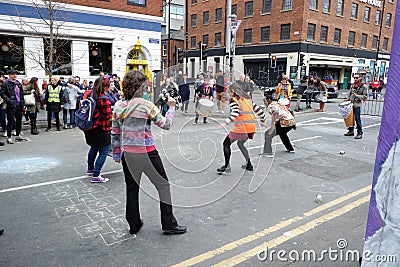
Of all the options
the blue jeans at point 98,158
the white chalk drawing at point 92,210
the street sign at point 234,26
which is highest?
the street sign at point 234,26

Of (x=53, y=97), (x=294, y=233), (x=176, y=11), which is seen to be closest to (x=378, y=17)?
(x=176, y=11)

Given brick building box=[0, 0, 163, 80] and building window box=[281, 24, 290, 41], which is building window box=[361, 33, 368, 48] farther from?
brick building box=[0, 0, 163, 80]

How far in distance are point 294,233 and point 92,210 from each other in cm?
264

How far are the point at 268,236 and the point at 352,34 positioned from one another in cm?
4007

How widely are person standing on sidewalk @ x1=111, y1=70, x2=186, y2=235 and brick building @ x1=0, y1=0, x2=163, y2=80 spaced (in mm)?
12039

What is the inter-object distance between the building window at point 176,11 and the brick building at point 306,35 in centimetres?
1027

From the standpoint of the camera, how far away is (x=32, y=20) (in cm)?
1555

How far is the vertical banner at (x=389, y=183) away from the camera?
7.52 feet

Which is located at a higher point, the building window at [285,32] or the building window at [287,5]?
the building window at [287,5]

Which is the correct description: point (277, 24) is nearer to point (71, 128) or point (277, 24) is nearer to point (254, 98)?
point (71, 128)

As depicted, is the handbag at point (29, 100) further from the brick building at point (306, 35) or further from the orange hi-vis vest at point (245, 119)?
the brick building at point (306, 35)

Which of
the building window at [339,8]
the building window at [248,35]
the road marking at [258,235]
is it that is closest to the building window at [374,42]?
the building window at [339,8]

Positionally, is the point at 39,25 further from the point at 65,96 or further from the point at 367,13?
the point at 367,13

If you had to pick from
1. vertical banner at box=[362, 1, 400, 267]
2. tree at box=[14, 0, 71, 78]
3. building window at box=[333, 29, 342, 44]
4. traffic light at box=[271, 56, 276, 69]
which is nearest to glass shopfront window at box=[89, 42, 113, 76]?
tree at box=[14, 0, 71, 78]
